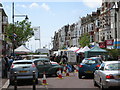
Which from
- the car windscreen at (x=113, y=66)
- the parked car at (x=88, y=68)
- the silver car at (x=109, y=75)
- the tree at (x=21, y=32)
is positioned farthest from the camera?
the tree at (x=21, y=32)

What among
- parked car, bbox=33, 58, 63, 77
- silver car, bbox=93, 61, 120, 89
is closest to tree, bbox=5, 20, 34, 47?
parked car, bbox=33, 58, 63, 77

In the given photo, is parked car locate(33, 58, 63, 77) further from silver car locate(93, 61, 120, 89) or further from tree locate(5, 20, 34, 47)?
tree locate(5, 20, 34, 47)

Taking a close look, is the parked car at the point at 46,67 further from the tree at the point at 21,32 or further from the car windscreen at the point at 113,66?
the tree at the point at 21,32

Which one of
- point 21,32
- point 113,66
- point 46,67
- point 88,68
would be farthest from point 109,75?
point 21,32

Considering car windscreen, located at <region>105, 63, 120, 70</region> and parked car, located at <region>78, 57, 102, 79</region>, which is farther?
parked car, located at <region>78, 57, 102, 79</region>

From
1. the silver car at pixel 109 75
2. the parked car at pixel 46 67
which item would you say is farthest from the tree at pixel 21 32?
A: the silver car at pixel 109 75

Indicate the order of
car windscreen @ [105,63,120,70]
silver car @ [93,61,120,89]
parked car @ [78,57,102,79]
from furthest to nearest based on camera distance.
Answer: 1. parked car @ [78,57,102,79]
2. car windscreen @ [105,63,120,70]
3. silver car @ [93,61,120,89]

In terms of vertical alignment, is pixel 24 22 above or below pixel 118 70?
above

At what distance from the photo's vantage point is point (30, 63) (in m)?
18.6

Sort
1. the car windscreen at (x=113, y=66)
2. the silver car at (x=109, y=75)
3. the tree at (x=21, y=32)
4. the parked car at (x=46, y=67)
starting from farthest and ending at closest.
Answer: the tree at (x=21, y=32) < the parked car at (x=46, y=67) < the car windscreen at (x=113, y=66) < the silver car at (x=109, y=75)

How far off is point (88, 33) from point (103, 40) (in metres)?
13.5

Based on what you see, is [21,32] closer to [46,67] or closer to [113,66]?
[46,67]

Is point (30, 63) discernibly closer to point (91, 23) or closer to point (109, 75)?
point (109, 75)

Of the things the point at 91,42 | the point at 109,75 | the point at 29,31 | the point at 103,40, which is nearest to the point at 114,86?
the point at 109,75
